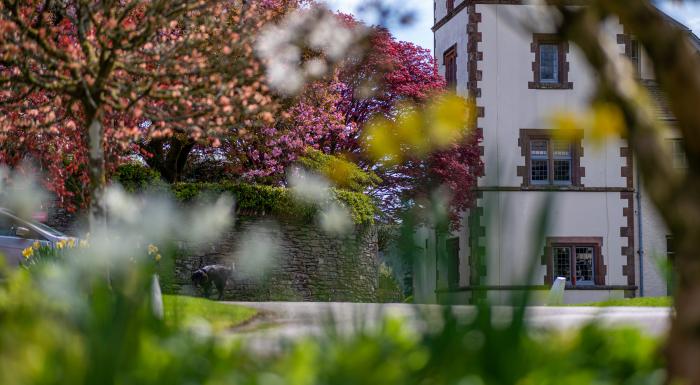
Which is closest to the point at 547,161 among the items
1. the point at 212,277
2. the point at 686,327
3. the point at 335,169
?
the point at 335,169

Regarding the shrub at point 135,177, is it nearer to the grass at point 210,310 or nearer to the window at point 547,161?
the grass at point 210,310

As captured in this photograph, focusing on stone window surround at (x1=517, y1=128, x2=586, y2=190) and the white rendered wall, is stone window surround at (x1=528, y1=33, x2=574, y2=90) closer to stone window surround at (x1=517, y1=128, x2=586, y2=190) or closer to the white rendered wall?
stone window surround at (x1=517, y1=128, x2=586, y2=190)

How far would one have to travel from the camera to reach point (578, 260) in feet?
105

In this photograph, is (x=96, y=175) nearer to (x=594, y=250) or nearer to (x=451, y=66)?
(x=594, y=250)

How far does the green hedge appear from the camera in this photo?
24.0m

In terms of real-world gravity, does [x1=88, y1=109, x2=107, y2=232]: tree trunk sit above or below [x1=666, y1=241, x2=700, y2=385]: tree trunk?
above

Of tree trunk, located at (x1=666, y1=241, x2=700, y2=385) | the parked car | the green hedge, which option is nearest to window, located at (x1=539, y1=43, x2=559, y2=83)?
the green hedge

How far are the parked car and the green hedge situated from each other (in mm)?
5127

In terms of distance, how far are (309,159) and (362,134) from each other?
226 inches

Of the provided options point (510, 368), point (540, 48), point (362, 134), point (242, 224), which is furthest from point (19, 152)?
point (510, 368)

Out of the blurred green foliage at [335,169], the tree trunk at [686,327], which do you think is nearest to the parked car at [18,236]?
the blurred green foliage at [335,169]

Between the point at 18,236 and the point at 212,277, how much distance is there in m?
4.46

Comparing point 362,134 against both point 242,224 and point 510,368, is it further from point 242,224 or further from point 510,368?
point 510,368

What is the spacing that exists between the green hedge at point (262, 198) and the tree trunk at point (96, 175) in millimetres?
13072
